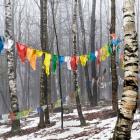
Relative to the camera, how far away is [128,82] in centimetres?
870

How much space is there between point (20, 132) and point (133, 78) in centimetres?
1118

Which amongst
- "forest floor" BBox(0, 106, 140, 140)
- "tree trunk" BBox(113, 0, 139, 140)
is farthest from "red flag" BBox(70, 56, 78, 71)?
"tree trunk" BBox(113, 0, 139, 140)

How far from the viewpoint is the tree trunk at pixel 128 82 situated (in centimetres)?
853

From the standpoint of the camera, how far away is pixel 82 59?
19203mm

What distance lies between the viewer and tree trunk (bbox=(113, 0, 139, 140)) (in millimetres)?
8531

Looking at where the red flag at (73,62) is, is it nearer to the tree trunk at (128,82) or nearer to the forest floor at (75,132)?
the forest floor at (75,132)

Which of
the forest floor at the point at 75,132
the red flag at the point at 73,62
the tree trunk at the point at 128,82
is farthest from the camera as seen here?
the red flag at the point at 73,62

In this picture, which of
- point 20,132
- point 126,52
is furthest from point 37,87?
point 126,52

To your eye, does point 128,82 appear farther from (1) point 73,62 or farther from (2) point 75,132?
(1) point 73,62

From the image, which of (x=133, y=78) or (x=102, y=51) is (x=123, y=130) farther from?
(x=102, y=51)

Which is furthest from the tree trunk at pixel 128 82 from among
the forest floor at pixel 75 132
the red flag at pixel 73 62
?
the red flag at pixel 73 62

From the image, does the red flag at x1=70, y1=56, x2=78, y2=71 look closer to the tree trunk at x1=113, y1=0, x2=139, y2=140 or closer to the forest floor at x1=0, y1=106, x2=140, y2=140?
the forest floor at x1=0, y1=106, x2=140, y2=140

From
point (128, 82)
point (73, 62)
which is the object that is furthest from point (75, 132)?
point (128, 82)

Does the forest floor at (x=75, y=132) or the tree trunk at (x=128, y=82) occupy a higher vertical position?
the tree trunk at (x=128, y=82)
